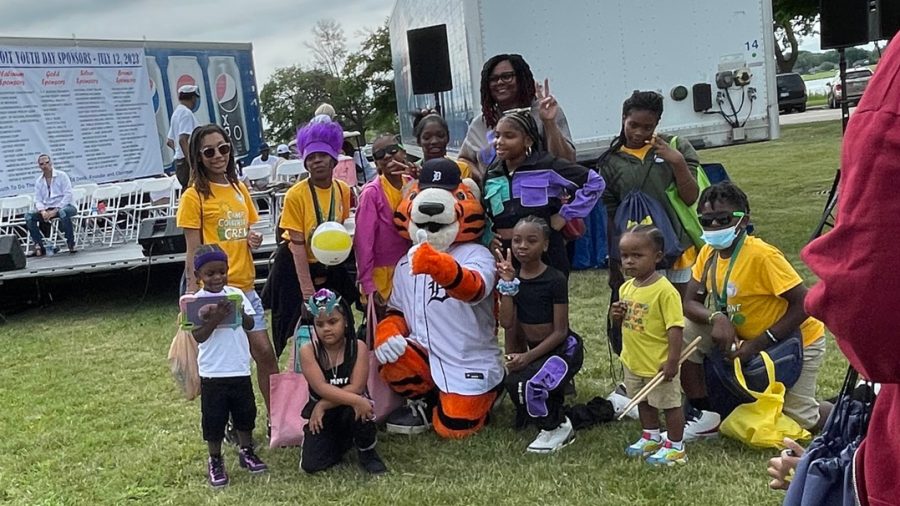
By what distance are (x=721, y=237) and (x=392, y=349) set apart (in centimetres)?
183

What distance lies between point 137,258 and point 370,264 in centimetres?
539

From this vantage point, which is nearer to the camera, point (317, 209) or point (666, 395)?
point (666, 395)

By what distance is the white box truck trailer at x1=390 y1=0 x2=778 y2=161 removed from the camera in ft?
26.6

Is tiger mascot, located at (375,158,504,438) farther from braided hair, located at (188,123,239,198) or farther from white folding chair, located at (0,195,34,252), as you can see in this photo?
white folding chair, located at (0,195,34,252)

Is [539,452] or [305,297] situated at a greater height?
[305,297]

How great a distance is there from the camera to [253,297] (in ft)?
14.8

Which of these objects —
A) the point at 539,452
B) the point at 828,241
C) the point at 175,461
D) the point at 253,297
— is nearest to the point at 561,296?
the point at 539,452

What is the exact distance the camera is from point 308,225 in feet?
14.9

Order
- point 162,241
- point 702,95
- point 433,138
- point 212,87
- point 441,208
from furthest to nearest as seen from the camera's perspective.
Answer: point 212,87 < point 162,241 < point 702,95 < point 433,138 < point 441,208

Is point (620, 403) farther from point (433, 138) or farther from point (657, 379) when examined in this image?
point (433, 138)

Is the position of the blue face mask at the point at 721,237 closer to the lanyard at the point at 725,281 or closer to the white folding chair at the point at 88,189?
the lanyard at the point at 725,281

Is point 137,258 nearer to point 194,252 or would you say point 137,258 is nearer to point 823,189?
point 194,252

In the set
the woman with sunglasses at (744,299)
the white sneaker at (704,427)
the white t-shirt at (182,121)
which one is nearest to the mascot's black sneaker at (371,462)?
the white sneaker at (704,427)

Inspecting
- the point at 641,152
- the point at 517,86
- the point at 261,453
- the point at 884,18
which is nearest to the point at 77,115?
the point at 261,453
